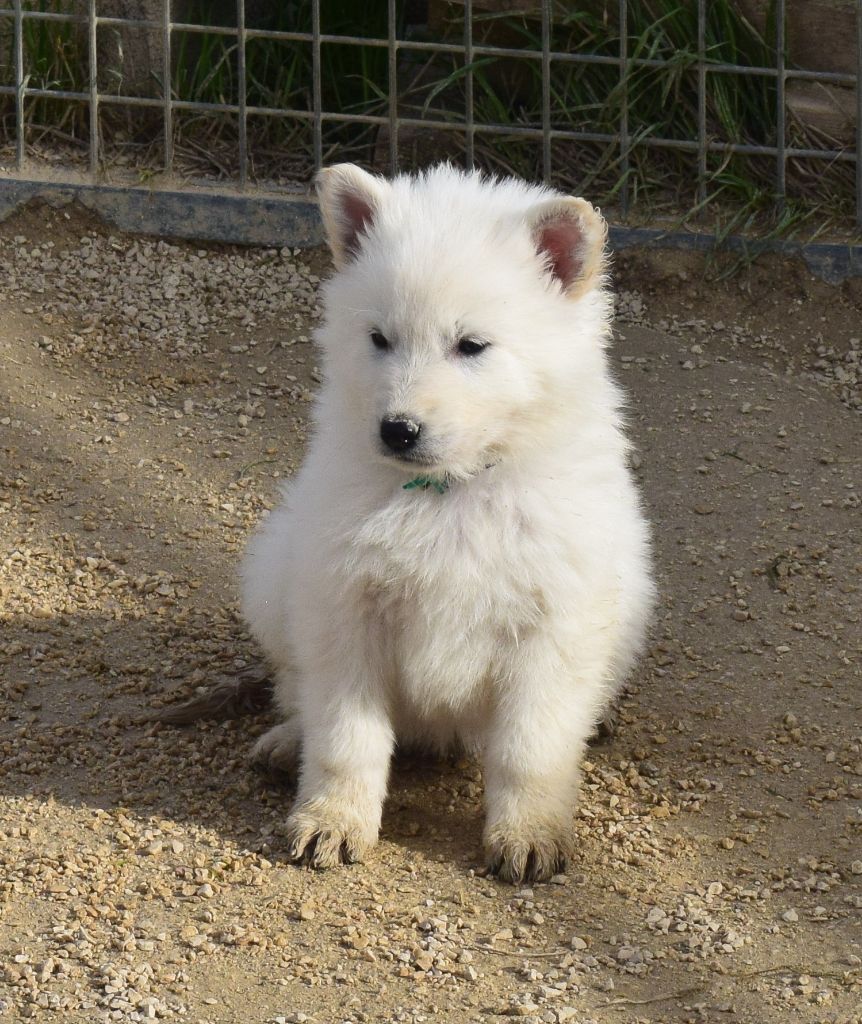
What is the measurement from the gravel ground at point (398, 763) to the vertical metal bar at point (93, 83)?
1.13 feet

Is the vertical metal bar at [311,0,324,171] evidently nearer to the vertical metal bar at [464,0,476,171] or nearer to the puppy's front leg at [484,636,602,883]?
the vertical metal bar at [464,0,476,171]

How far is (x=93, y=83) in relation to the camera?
725cm

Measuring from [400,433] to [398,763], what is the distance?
4.52 ft

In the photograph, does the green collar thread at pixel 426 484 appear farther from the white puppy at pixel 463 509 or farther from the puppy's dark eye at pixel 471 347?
the puppy's dark eye at pixel 471 347

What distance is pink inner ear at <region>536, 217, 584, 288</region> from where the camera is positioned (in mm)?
3812

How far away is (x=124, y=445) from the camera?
6.29 metres

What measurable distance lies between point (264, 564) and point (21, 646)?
3.68 ft

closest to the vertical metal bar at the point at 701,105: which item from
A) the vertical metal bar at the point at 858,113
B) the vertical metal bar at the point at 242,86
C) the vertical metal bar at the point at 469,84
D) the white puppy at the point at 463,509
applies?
the vertical metal bar at the point at 858,113

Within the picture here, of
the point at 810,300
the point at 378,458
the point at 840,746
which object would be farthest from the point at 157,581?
the point at 810,300

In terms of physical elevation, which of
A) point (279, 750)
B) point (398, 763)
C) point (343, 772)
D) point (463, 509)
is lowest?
point (398, 763)

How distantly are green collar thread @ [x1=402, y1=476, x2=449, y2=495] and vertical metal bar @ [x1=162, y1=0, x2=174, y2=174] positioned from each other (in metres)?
4.00

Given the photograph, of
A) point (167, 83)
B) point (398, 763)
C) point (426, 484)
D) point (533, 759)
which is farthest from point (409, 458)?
point (167, 83)

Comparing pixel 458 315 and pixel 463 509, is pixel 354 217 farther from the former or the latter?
pixel 463 509

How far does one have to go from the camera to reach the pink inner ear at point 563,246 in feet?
12.5
